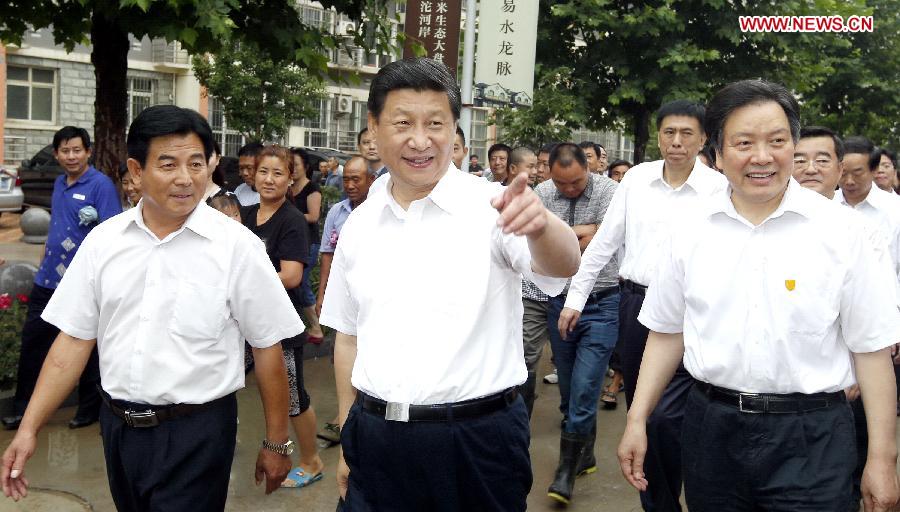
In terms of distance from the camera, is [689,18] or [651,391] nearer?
[651,391]

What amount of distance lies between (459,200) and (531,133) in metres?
15.9

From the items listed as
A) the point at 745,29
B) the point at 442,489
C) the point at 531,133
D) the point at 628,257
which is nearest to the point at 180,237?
the point at 442,489

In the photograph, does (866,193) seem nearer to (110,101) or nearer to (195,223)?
(195,223)

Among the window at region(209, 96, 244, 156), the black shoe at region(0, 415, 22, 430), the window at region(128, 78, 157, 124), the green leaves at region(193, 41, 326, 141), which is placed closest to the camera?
the black shoe at region(0, 415, 22, 430)

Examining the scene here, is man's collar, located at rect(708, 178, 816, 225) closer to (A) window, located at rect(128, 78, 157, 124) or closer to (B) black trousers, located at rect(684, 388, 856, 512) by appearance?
(B) black trousers, located at rect(684, 388, 856, 512)

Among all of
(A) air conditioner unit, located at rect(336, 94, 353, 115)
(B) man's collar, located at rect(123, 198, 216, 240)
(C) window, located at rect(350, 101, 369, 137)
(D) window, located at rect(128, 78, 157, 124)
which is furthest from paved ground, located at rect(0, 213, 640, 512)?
(C) window, located at rect(350, 101, 369, 137)

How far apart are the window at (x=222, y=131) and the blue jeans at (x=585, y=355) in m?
26.2

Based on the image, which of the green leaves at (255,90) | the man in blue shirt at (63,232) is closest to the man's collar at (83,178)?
the man in blue shirt at (63,232)

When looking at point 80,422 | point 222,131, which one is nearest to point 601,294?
point 80,422

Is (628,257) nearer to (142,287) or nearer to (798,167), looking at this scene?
(798,167)

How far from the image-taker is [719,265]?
9.66 ft

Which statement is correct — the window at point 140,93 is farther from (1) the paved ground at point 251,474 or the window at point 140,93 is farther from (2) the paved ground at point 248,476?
(2) the paved ground at point 248,476

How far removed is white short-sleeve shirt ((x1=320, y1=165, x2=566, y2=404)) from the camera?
259cm

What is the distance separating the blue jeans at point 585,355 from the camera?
5250 millimetres
